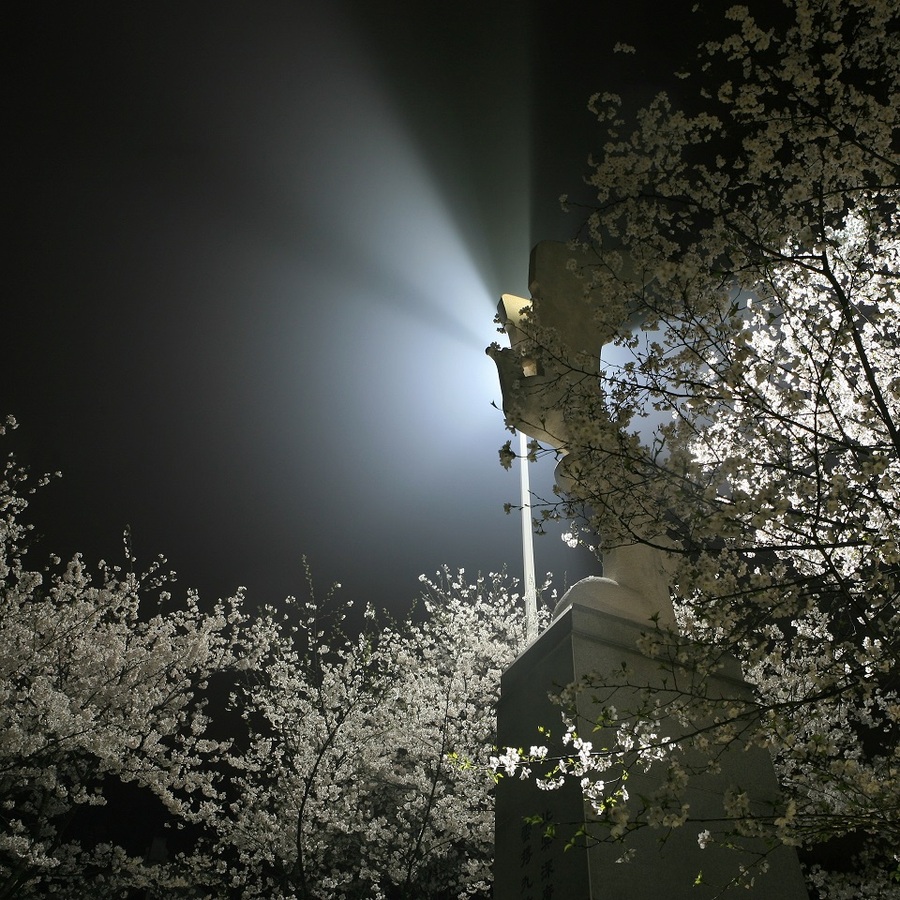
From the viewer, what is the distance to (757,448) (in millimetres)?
5043

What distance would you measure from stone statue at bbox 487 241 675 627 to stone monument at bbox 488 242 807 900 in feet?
0.03

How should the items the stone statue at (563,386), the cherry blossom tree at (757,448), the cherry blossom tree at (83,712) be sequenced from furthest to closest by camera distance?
the cherry blossom tree at (83,712) → the stone statue at (563,386) → the cherry blossom tree at (757,448)

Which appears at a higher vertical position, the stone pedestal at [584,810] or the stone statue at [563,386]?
the stone statue at [563,386]

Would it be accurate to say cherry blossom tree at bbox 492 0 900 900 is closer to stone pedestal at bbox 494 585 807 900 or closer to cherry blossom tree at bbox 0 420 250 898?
stone pedestal at bbox 494 585 807 900

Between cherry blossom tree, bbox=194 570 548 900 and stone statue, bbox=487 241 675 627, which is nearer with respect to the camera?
stone statue, bbox=487 241 675 627

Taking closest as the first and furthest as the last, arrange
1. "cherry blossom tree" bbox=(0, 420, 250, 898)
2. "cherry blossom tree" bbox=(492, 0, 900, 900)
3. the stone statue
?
"cherry blossom tree" bbox=(492, 0, 900, 900) → the stone statue → "cherry blossom tree" bbox=(0, 420, 250, 898)

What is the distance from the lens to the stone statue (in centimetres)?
491

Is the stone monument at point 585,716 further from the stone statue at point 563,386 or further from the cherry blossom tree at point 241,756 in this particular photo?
the cherry blossom tree at point 241,756

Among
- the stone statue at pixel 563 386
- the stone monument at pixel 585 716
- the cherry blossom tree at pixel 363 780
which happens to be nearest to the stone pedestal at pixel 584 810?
the stone monument at pixel 585 716

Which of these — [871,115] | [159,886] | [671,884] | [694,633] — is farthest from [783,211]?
[159,886]

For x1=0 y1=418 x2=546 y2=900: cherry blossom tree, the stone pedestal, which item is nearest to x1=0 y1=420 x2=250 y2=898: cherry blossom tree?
x1=0 y1=418 x2=546 y2=900: cherry blossom tree

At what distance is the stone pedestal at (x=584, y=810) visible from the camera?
360cm

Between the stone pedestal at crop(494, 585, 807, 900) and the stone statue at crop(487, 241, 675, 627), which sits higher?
the stone statue at crop(487, 241, 675, 627)

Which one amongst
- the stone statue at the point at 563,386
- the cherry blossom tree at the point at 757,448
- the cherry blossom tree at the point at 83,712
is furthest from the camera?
the cherry blossom tree at the point at 83,712
